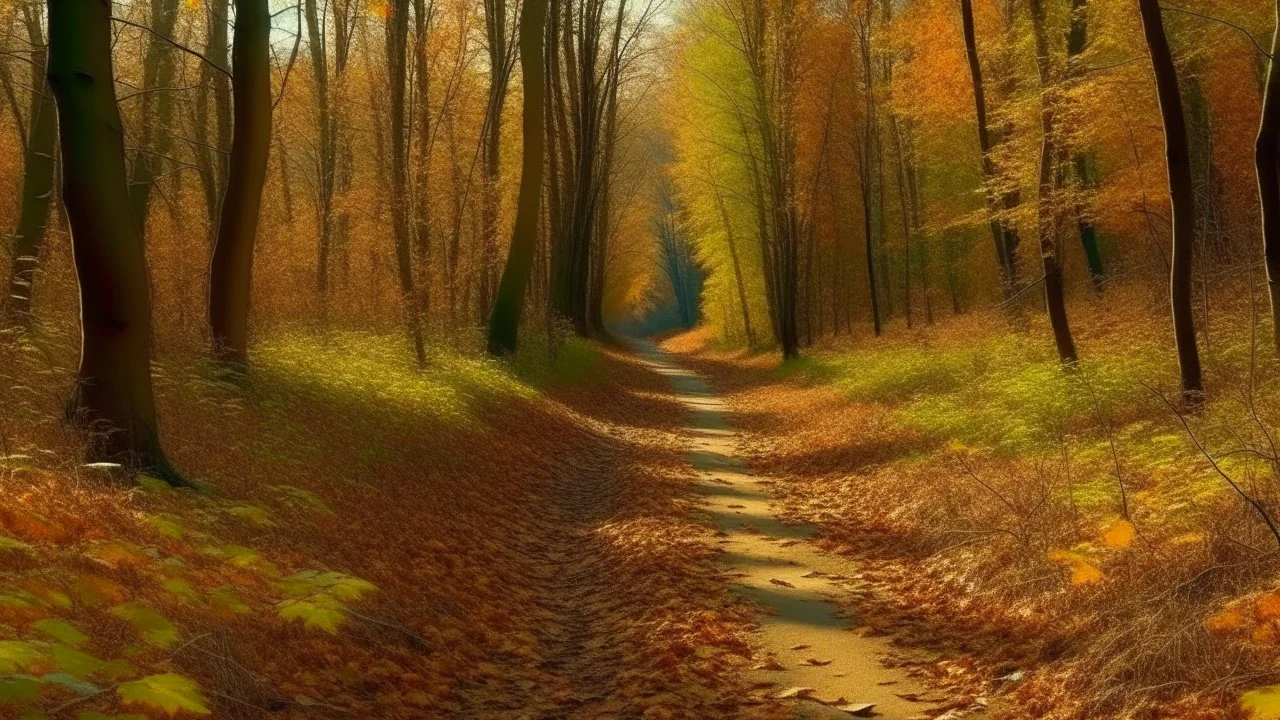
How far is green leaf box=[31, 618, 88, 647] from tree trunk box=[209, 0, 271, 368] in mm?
6300

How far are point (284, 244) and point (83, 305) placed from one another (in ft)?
58.9

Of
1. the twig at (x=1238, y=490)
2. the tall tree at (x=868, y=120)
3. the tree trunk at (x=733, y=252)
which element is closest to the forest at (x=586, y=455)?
the twig at (x=1238, y=490)

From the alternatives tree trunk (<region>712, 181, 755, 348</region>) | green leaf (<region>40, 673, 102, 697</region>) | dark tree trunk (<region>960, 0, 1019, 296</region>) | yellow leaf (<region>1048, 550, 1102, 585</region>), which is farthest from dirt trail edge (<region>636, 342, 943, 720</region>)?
tree trunk (<region>712, 181, 755, 348</region>)

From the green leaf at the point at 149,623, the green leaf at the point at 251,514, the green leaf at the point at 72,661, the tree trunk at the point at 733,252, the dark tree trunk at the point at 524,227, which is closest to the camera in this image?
the green leaf at the point at 72,661

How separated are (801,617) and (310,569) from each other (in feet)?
11.6

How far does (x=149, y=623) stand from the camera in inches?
165

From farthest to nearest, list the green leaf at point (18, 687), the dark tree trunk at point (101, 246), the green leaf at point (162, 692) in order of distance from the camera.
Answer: the dark tree trunk at point (101, 246)
the green leaf at point (162, 692)
the green leaf at point (18, 687)

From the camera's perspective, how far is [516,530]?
30.7 ft

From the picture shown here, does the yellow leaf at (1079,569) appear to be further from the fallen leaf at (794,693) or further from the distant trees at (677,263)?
the distant trees at (677,263)

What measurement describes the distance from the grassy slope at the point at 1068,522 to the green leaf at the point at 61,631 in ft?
14.7

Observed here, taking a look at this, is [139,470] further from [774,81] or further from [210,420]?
[774,81]

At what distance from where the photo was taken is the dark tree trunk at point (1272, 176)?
7727 millimetres

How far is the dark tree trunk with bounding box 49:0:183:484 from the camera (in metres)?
5.92

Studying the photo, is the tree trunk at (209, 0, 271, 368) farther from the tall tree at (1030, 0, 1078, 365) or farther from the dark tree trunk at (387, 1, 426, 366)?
the tall tree at (1030, 0, 1078, 365)
